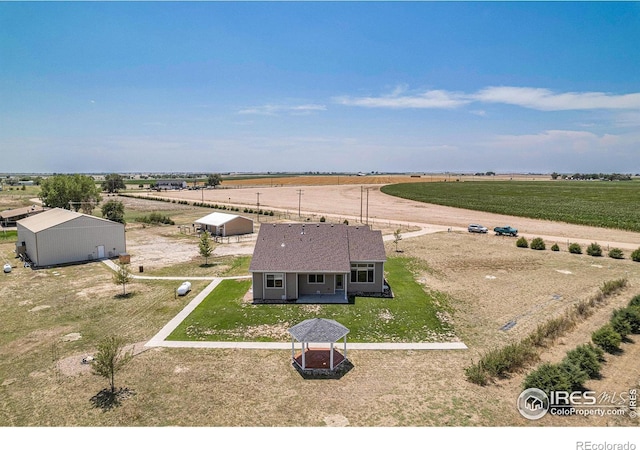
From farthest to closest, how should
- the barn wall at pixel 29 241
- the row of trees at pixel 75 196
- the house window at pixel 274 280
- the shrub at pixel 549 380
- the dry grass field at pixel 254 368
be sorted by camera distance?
the row of trees at pixel 75 196
the barn wall at pixel 29 241
the house window at pixel 274 280
the shrub at pixel 549 380
the dry grass field at pixel 254 368

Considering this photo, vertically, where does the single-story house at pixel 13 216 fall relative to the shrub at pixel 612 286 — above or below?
above

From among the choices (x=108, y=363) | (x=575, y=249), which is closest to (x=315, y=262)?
(x=108, y=363)

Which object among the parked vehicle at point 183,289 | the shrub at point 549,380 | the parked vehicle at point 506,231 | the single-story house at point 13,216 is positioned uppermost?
the single-story house at point 13,216

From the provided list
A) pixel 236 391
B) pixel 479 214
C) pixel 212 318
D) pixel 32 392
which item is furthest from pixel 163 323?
pixel 479 214

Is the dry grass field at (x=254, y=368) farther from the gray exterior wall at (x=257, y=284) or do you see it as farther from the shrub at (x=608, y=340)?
the gray exterior wall at (x=257, y=284)

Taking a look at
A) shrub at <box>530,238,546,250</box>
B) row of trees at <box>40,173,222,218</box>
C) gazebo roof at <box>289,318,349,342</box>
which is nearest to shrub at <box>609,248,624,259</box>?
shrub at <box>530,238,546,250</box>

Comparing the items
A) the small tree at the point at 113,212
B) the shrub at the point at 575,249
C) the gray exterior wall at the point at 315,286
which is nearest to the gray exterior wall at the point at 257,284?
the gray exterior wall at the point at 315,286

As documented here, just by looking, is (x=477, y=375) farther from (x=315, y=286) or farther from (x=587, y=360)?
(x=315, y=286)
